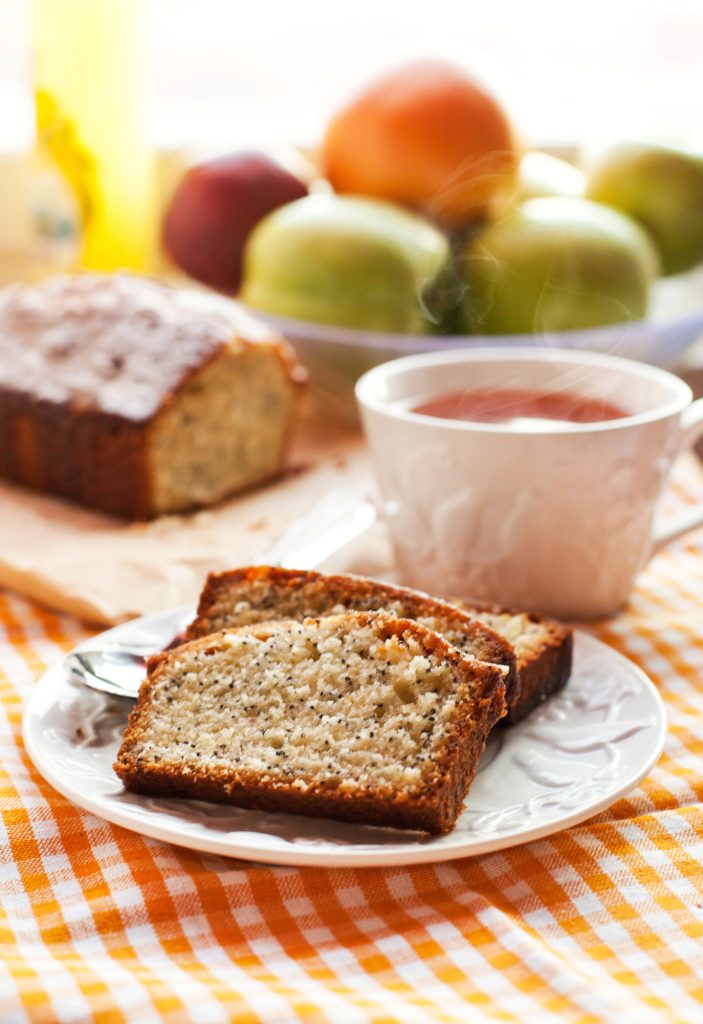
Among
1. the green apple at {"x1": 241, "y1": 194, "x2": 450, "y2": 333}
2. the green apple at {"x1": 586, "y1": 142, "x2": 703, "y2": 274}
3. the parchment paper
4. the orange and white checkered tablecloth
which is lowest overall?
the parchment paper

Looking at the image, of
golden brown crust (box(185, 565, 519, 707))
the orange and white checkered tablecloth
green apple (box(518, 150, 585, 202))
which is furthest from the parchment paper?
green apple (box(518, 150, 585, 202))

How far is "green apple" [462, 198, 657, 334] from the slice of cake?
1.12 metres

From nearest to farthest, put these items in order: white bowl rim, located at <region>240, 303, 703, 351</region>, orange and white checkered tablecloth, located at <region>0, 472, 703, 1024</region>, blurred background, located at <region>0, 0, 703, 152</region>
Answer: orange and white checkered tablecloth, located at <region>0, 472, 703, 1024</region> → white bowl rim, located at <region>240, 303, 703, 351</region> → blurred background, located at <region>0, 0, 703, 152</region>

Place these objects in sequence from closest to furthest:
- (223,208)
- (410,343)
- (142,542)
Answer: (142,542), (410,343), (223,208)

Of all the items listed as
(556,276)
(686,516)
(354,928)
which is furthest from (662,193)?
(354,928)

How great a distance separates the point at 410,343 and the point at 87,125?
0.97 meters

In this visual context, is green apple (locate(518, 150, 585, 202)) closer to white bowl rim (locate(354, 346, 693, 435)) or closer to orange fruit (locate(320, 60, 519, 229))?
orange fruit (locate(320, 60, 519, 229))

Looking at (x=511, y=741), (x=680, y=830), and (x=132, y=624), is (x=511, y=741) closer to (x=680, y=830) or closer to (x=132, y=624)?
(x=680, y=830)

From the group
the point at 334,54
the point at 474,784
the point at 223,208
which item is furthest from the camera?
the point at 334,54

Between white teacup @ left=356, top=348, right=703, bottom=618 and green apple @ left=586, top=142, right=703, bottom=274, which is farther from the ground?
green apple @ left=586, top=142, right=703, bottom=274

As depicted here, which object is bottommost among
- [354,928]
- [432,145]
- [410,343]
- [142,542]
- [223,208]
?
[142,542]

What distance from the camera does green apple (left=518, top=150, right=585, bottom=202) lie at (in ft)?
7.65

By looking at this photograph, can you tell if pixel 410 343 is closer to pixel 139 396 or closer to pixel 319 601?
pixel 139 396

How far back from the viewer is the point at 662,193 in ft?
7.72
